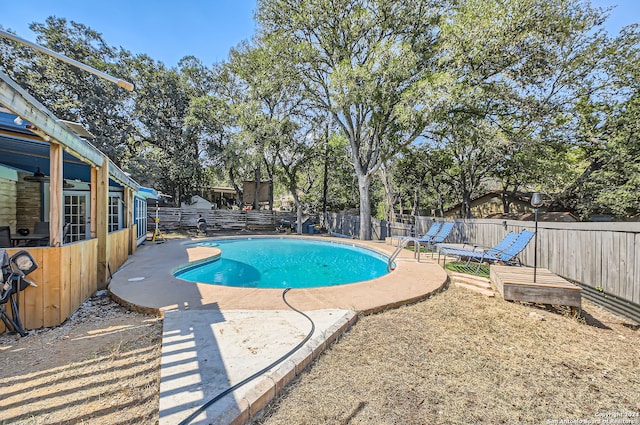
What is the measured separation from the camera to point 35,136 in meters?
3.81

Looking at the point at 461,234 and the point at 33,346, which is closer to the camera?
the point at 33,346

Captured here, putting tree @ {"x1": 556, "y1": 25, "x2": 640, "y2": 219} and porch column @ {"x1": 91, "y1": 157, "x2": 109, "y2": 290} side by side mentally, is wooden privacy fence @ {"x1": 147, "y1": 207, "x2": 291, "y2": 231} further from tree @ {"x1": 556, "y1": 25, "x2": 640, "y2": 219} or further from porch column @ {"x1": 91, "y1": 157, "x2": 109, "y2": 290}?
tree @ {"x1": 556, "y1": 25, "x2": 640, "y2": 219}

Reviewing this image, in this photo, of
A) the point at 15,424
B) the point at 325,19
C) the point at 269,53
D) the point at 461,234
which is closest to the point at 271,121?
the point at 269,53

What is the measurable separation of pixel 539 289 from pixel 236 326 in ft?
13.9

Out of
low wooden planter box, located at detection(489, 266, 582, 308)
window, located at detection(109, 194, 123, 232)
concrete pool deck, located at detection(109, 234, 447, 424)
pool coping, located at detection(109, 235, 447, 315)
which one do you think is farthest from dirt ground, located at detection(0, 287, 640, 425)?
window, located at detection(109, 194, 123, 232)

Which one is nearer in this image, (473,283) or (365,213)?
(473,283)

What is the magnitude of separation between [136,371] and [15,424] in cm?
71

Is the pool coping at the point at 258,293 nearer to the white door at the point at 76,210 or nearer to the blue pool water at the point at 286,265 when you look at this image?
the blue pool water at the point at 286,265

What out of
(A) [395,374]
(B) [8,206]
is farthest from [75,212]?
(A) [395,374]

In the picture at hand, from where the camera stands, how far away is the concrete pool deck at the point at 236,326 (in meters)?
2.00

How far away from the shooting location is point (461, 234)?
394 inches

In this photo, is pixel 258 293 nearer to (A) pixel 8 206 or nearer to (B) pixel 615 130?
(A) pixel 8 206

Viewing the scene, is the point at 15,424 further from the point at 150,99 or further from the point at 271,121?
the point at 150,99

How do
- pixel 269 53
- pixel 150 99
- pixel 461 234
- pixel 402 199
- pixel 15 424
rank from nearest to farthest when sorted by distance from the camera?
pixel 15 424
pixel 461 234
pixel 269 53
pixel 150 99
pixel 402 199
